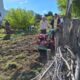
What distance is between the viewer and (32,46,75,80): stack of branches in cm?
837

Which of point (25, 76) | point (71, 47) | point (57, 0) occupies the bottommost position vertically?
point (25, 76)

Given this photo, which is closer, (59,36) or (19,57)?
(59,36)

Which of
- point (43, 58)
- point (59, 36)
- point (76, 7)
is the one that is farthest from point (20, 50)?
point (76, 7)

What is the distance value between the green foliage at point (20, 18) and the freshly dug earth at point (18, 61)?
11995 millimetres

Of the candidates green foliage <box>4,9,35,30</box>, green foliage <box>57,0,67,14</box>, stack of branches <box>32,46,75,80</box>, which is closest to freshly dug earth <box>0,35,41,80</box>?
stack of branches <box>32,46,75,80</box>

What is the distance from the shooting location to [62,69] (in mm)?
8859

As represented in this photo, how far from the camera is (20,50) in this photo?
44.9 feet

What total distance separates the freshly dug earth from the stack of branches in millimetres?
1363

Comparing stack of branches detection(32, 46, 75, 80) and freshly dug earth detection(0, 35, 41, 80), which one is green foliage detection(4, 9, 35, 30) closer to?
freshly dug earth detection(0, 35, 41, 80)

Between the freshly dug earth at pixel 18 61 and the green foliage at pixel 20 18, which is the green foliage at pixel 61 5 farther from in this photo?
the freshly dug earth at pixel 18 61

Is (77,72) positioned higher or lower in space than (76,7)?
lower

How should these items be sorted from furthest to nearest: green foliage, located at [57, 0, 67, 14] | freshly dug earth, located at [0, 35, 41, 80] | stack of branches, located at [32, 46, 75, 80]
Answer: green foliage, located at [57, 0, 67, 14] < freshly dug earth, located at [0, 35, 41, 80] < stack of branches, located at [32, 46, 75, 80]

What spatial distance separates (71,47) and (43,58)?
201cm

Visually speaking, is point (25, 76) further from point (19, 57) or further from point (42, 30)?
point (42, 30)
